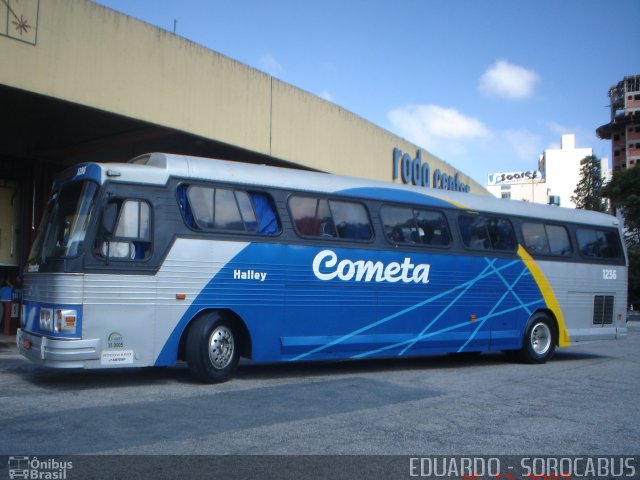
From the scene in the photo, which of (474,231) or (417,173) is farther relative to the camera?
(417,173)

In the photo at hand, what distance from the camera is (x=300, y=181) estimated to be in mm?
10594

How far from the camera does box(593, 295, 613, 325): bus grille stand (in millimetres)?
14766

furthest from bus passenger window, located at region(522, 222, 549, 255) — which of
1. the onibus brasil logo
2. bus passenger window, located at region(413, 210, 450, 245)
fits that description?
the onibus brasil logo

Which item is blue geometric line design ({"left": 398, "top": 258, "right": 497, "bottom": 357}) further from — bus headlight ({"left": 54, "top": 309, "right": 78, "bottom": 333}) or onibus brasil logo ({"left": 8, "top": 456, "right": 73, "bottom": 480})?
onibus brasil logo ({"left": 8, "top": 456, "right": 73, "bottom": 480})

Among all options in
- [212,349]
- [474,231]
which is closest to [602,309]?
[474,231]

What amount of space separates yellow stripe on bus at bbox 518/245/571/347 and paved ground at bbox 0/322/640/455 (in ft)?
7.66

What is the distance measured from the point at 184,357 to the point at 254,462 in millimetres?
4175

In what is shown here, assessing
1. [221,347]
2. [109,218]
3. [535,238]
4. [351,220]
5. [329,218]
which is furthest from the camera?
[535,238]

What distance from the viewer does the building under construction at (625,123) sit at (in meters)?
113

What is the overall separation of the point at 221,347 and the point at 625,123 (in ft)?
397

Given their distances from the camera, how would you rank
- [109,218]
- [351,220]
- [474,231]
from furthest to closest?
[474,231]
[351,220]
[109,218]

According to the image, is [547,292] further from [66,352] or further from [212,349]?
[66,352]

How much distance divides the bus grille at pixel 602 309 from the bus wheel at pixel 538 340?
152 centimetres

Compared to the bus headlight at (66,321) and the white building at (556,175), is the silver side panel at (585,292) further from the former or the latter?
the white building at (556,175)
